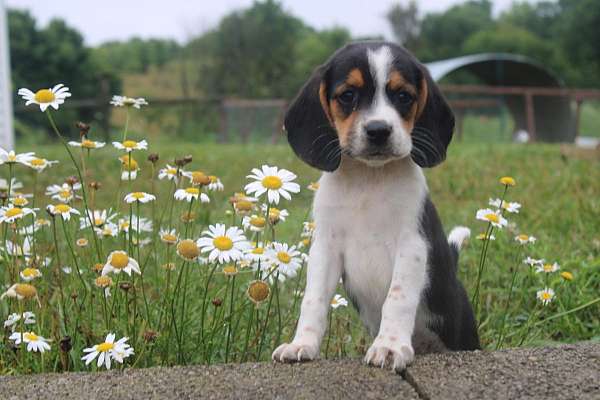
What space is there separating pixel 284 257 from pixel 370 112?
1.69ft

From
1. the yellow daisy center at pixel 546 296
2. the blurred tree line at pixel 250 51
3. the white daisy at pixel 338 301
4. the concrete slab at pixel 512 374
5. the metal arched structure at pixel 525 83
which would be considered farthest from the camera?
the blurred tree line at pixel 250 51

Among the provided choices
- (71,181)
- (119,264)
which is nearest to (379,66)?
(119,264)

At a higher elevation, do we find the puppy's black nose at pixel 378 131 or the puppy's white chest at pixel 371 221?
the puppy's black nose at pixel 378 131

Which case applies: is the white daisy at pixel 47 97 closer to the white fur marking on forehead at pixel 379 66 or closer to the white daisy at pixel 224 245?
the white daisy at pixel 224 245

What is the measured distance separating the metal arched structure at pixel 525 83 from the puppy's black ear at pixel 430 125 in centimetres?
1684

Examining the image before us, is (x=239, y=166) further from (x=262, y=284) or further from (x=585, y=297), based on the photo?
(x=262, y=284)

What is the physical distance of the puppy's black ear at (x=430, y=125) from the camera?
2.29 m

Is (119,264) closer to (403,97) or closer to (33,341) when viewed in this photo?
(33,341)

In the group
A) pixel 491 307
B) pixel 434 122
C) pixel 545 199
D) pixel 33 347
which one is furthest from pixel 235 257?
pixel 545 199

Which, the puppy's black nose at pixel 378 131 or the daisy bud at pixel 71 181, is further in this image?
the daisy bud at pixel 71 181

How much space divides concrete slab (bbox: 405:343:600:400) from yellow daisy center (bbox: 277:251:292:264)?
1.64ft

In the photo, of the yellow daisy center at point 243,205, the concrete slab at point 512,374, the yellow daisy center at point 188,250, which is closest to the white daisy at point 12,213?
the yellow daisy center at point 188,250

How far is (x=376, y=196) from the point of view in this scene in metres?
2.27

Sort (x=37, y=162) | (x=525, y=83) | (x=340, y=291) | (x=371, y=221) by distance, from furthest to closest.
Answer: (x=525, y=83) → (x=340, y=291) → (x=37, y=162) → (x=371, y=221)
